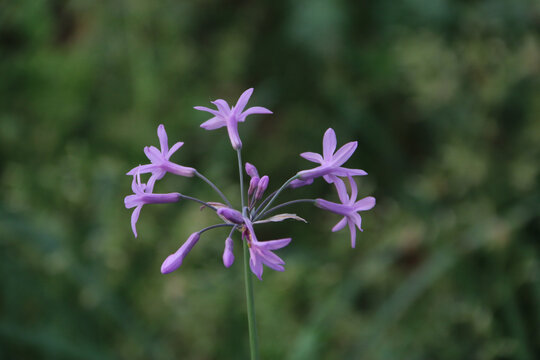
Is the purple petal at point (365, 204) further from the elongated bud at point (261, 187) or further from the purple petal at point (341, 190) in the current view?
the elongated bud at point (261, 187)

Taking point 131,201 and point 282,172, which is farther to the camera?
point 282,172

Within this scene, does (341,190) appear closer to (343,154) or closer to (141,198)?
(343,154)

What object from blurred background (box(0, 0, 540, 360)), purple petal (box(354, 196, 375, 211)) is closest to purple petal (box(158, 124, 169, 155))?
purple petal (box(354, 196, 375, 211))

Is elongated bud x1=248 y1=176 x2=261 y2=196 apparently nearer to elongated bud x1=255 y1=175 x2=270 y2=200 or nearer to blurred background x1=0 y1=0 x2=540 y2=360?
elongated bud x1=255 y1=175 x2=270 y2=200

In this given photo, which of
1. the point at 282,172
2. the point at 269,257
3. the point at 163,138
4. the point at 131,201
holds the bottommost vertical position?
the point at 269,257

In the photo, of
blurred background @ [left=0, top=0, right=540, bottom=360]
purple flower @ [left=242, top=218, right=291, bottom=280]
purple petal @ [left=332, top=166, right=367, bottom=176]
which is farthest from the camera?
blurred background @ [left=0, top=0, right=540, bottom=360]

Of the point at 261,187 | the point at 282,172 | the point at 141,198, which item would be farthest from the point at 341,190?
the point at 282,172

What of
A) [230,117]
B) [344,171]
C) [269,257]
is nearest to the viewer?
[269,257]
